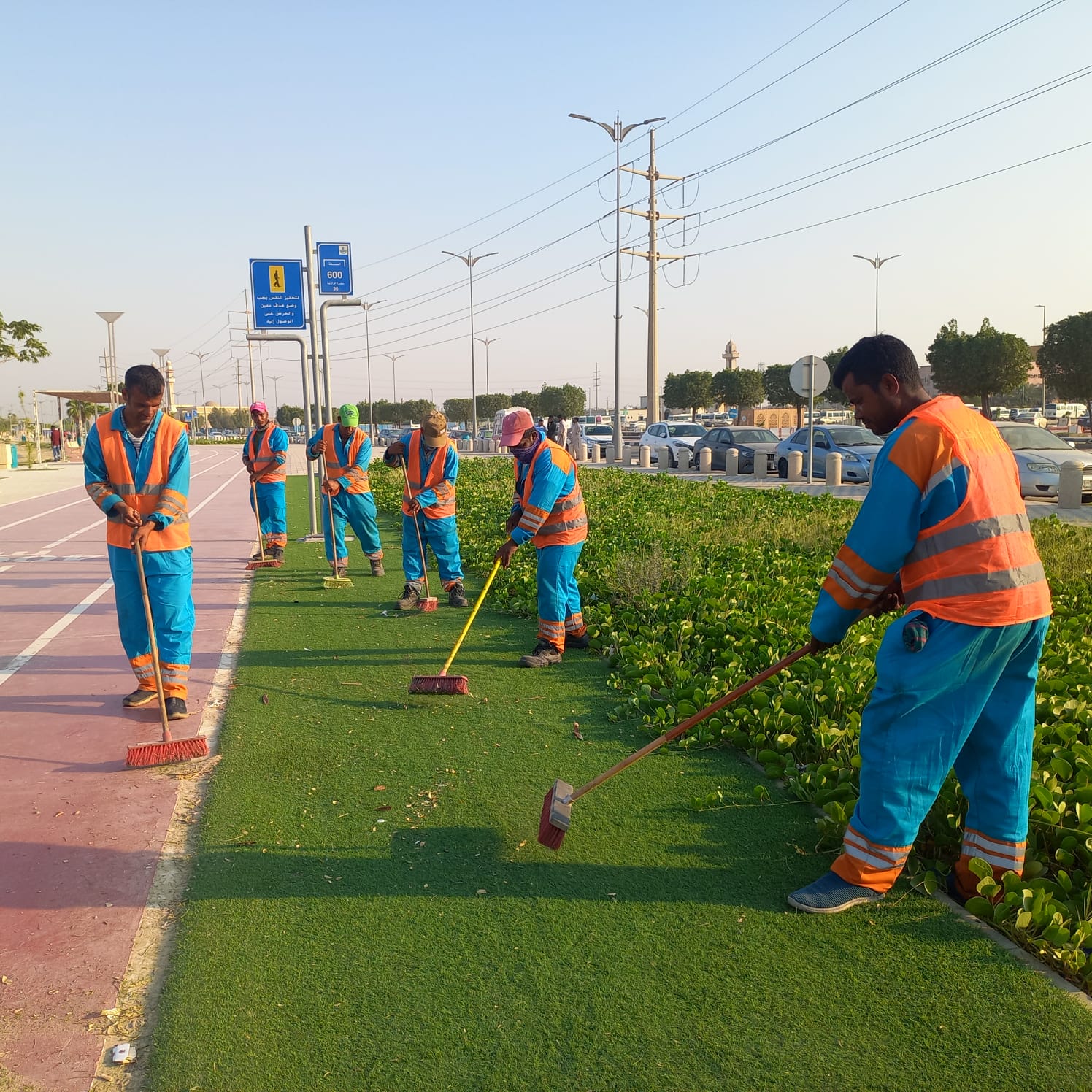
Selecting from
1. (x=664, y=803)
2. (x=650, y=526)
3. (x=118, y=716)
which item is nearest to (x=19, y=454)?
(x=650, y=526)

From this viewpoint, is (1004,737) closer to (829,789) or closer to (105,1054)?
(829,789)

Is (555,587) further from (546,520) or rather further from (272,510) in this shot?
(272,510)

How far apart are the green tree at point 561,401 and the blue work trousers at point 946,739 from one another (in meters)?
71.1

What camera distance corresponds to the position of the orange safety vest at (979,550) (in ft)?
9.76

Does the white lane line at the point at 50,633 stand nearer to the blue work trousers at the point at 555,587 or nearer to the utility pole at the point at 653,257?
the blue work trousers at the point at 555,587

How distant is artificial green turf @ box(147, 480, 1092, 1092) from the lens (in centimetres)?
265

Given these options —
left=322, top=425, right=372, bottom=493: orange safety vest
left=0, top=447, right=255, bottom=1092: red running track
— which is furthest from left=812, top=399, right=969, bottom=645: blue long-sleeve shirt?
left=322, top=425, right=372, bottom=493: orange safety vest

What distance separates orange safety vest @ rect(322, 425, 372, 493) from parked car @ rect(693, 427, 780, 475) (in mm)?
17144

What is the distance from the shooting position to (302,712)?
5785mm

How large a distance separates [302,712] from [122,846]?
178cm

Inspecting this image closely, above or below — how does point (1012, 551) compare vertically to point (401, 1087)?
above

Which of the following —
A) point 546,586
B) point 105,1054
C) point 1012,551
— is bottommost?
point 105,1054

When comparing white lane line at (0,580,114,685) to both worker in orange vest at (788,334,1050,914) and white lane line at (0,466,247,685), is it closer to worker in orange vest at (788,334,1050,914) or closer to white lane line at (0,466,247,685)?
white lane line at (0,466,247,685)

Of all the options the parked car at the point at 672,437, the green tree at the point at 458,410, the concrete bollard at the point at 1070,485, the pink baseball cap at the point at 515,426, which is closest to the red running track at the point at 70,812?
the pink baseball cap at the point at 515,426
